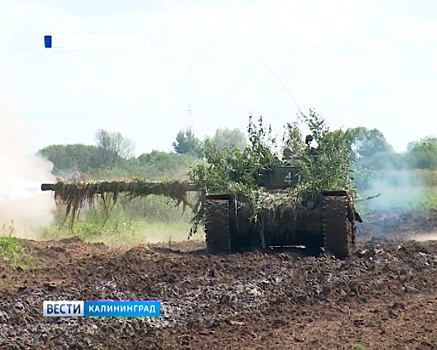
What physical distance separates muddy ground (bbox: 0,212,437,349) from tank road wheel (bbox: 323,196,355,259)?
0.85ft

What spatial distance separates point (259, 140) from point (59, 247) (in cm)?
394

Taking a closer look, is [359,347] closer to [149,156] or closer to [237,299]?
[237,299]

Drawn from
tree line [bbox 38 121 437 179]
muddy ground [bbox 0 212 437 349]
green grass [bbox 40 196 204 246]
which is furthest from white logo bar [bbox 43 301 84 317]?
tree line [bbox 38 121 437 179]

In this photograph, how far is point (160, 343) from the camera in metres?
9.56

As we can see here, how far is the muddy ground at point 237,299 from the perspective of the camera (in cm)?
952

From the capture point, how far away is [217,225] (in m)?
14.6

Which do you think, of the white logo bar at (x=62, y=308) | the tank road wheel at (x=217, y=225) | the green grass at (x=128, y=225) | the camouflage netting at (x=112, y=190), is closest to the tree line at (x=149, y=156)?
the green grass at (x=128, y=225)

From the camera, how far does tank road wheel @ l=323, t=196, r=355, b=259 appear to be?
14273 millimetres

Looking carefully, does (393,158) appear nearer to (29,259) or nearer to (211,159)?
(211,159)

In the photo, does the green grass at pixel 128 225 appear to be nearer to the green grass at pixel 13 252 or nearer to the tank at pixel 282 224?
the green grass at pixel 13 252

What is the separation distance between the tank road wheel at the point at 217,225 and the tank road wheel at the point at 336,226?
1.50m

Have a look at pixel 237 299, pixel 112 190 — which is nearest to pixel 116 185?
pixel 112 190

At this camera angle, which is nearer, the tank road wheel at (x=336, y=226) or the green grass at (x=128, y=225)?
the tank road wheel at (x=336, y=226)

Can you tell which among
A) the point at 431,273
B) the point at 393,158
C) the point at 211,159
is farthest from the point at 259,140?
the point at 393,158
